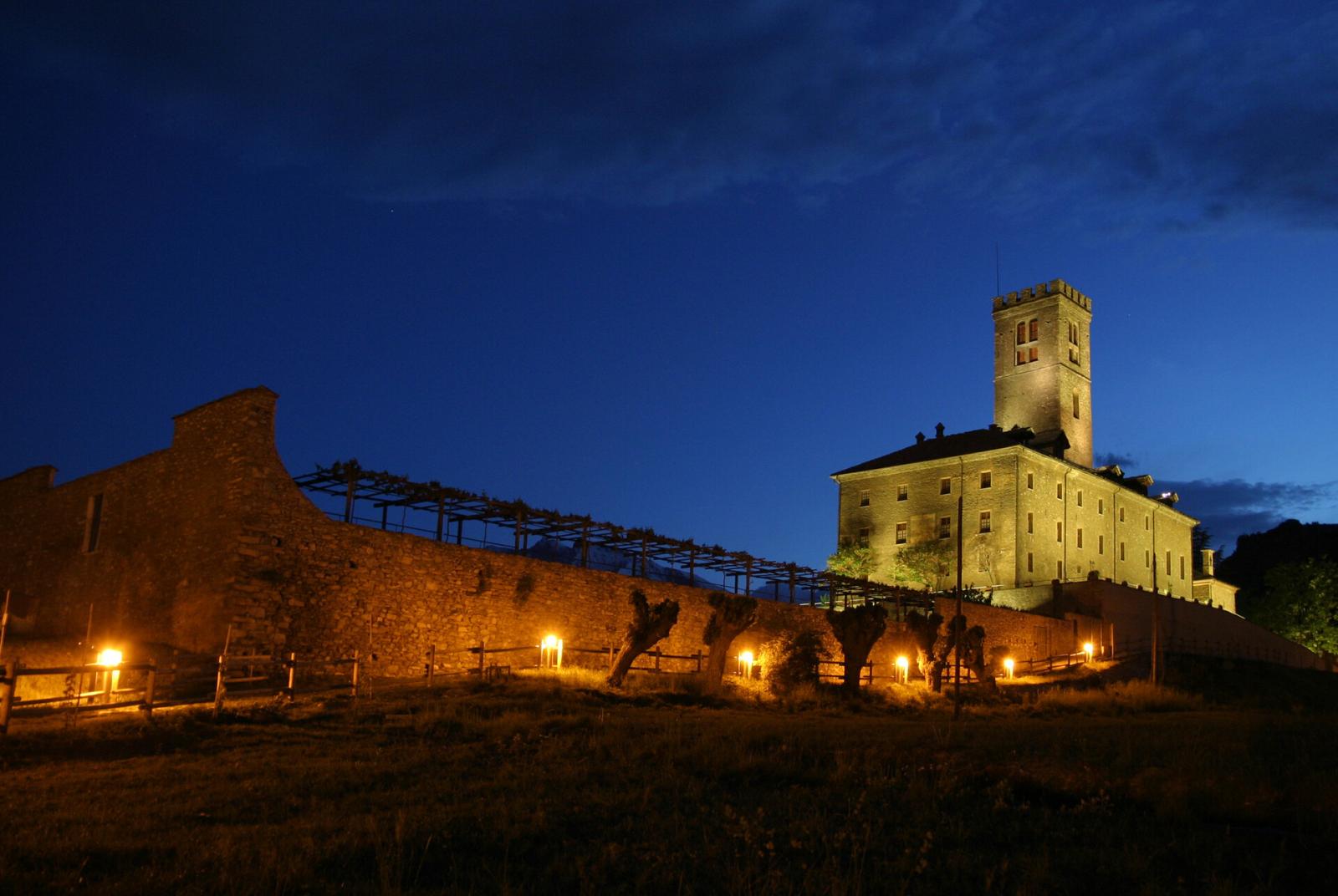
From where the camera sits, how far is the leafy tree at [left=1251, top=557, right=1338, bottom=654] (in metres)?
66.2

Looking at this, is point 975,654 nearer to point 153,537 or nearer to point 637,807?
point 153,537

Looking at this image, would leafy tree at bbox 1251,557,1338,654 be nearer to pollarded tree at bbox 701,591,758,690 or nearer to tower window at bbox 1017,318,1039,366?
tower window at bbox 1017,318,1039,366

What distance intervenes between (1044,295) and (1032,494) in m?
18.3

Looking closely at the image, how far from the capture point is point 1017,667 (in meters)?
44.8

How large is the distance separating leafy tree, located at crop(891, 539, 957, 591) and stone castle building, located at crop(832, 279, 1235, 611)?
0.72m

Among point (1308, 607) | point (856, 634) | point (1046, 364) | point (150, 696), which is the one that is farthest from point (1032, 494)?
point (150, 696)

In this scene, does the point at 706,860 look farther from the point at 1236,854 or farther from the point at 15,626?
the point at 15,626

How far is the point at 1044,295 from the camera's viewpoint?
7100cm

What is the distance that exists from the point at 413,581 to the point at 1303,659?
5718 centimetres

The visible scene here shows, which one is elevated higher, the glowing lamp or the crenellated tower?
the crenellated tower

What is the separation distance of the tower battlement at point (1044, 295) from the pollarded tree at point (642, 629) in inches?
Result: 2039

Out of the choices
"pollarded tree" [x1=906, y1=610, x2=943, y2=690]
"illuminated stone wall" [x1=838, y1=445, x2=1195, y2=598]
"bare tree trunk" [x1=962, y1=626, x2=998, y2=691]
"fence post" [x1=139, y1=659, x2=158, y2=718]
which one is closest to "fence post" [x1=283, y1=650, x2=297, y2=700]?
"fence post" [x1=139, y1=659, x2=158, y2=718]

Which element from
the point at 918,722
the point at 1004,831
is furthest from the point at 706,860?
the point at 918,722

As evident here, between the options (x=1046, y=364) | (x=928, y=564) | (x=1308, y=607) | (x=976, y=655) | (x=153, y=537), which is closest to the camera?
(x=153, y=537)
